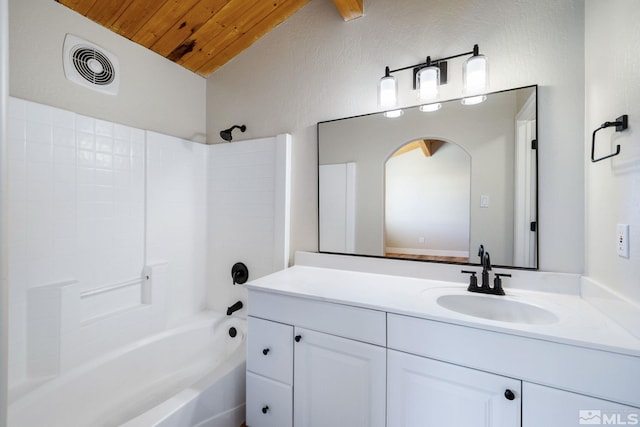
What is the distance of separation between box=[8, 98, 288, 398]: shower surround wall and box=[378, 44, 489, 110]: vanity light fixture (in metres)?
0.80

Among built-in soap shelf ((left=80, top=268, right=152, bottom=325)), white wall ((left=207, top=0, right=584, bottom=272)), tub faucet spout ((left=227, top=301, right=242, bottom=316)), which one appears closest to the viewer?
white wall ((left=207, top=0, right=584, bottom=272))

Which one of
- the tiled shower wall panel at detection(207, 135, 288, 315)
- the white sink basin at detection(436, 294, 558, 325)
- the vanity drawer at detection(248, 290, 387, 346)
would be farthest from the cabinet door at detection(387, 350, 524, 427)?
the tiled shower wall panel at detection(207, 135, 288, 315)

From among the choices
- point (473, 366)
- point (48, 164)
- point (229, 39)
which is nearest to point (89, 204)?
point (48, 164)

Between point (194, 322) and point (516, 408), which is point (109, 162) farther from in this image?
point (516, 408)

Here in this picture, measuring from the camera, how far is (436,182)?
5.04 feet

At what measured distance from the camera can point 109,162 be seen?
68.0 inches

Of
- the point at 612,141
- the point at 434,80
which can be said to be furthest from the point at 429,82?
the point at 612,141

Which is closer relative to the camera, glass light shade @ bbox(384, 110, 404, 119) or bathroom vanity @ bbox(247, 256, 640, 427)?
bathroom vanity @ bbox(247, 256, 640, 427)

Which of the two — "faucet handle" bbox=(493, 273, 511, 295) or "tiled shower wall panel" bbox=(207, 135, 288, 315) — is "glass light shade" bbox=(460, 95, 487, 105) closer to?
"faucet handle" bbox=(493, 273, 511, 295)

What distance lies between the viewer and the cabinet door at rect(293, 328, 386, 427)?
1.15m

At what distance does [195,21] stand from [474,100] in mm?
1837

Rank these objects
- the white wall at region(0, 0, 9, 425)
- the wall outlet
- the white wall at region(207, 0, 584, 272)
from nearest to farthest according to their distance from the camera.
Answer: the white wall at region(0, 0, 9, 425) < the wall outlet < the white wall at region(207, 0, 584, 272)

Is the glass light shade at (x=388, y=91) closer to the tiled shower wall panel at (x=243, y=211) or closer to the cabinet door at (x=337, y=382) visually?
the tiled shower wall panel at (x=243, y=211)

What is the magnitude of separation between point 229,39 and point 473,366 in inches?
98.0
